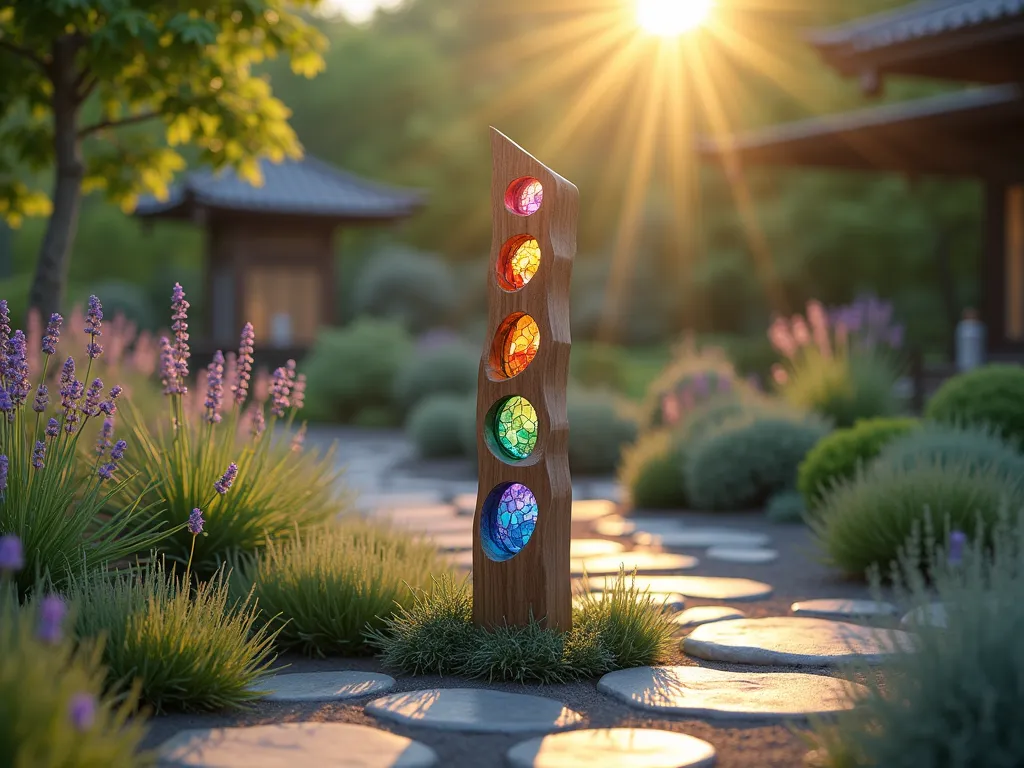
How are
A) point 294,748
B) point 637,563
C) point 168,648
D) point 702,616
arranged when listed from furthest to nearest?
1. point 637,563
2. point 702,616
3. point 168,648
4. point 294,748

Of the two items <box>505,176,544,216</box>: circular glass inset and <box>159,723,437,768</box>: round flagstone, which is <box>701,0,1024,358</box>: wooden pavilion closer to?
<box>505,176,544,216</box>: circular glass inset

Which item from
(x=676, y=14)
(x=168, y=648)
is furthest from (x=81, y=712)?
(x=676, y=14)

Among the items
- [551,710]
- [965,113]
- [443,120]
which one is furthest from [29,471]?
[443,120]

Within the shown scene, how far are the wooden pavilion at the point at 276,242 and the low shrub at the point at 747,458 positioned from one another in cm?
1266

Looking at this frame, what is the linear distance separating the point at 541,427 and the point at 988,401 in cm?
424

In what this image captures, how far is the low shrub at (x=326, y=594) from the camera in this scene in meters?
3.79

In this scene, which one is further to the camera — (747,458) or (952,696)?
(747,458)

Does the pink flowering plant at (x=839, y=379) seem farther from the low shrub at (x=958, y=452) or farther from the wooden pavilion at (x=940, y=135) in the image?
the low shrub at (x=958, y=452)

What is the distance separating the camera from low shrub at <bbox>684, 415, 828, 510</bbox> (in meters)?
7.46

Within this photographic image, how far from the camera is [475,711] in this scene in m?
3.04

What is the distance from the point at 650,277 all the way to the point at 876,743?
2957cm

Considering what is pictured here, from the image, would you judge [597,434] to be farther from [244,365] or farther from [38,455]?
[38,455]

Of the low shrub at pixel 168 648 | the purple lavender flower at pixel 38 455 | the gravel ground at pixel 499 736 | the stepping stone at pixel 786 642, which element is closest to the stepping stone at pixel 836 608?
the stepping stone at pixel 786 642

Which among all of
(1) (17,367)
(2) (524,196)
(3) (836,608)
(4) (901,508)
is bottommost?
(3) (836,608)
